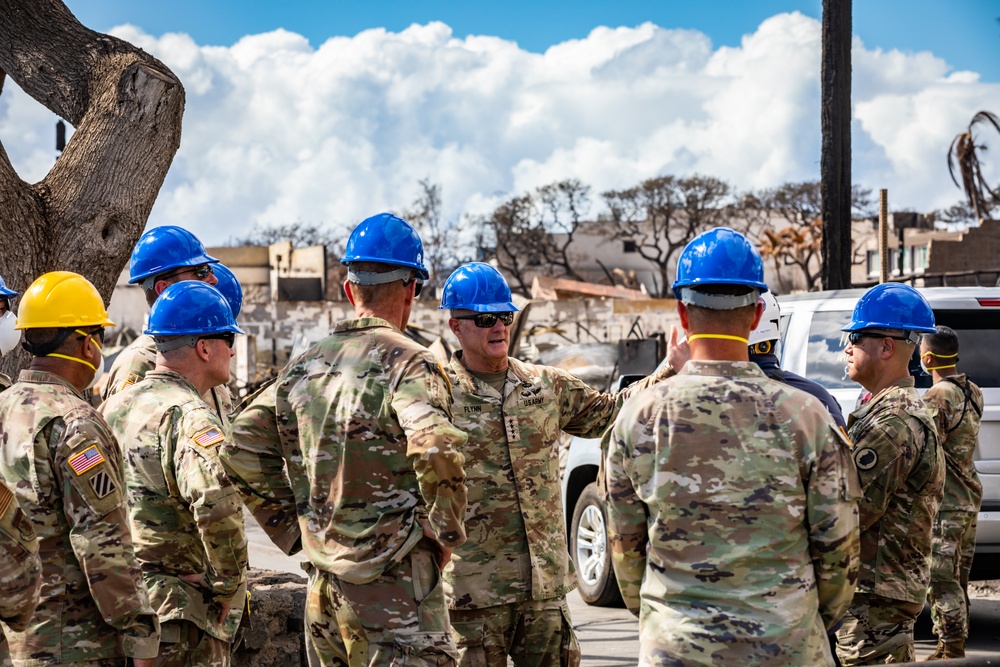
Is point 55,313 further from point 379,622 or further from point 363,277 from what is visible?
point 379,622

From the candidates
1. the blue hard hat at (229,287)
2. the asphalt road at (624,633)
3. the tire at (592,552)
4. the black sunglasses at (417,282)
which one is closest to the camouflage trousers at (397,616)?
the black sunglasses at (417,282)

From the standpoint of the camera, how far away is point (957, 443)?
6363 mm

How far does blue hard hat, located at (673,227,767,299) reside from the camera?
321cm

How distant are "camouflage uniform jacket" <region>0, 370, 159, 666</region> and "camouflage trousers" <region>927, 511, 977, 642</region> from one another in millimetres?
4334

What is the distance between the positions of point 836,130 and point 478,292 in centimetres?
667

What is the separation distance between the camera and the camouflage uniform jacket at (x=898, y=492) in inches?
171

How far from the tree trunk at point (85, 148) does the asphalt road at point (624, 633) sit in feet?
8.59

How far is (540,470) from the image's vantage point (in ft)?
15.8

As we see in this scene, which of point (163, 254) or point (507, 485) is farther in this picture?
point (163, 254)

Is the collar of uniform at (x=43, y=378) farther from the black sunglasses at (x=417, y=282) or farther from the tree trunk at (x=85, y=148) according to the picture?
the tree trunk at (x=85, y=148)

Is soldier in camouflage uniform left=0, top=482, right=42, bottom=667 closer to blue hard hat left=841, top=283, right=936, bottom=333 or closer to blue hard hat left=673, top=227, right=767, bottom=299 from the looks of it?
blue hard hat left=673, top=227, right=767, bottom=299

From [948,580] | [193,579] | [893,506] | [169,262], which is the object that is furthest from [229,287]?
[948,580]

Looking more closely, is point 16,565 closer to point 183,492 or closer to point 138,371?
point 183,492

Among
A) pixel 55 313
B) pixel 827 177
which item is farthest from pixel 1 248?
pixel 827 177
